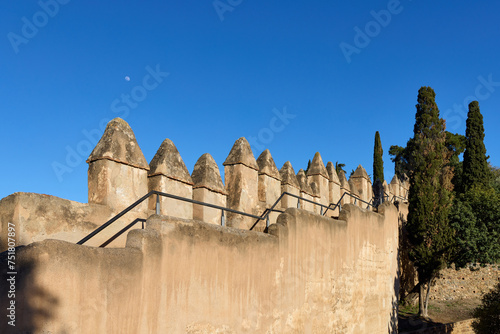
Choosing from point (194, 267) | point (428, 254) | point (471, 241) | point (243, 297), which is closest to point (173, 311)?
point (194, 267)

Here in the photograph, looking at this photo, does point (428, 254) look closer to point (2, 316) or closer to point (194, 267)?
point (194, 267)

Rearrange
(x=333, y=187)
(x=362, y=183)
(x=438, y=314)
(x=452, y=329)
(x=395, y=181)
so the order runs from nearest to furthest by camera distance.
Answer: (x=333, y=187), (x=452, y=329), (x=438, y=314), (x=362, y=183), (x=395, y=181)

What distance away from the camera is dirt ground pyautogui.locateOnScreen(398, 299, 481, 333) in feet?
54.6

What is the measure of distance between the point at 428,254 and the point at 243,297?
39.9 feet

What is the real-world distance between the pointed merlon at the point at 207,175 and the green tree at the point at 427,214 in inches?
435

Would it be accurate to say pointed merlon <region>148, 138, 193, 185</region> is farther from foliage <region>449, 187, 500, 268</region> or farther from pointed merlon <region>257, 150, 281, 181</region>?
foliage <region>449, 187, 500, 268</region>

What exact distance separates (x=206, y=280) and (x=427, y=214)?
1325 centimetres

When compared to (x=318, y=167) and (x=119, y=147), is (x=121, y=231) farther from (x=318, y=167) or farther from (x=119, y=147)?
(x=318, y=167)

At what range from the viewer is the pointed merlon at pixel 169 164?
7.50 meters

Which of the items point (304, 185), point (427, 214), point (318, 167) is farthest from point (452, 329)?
point (304, 185)

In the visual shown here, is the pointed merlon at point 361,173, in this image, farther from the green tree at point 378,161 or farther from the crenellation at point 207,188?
the green tree at point 378,161

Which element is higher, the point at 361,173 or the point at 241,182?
the point at 361,173

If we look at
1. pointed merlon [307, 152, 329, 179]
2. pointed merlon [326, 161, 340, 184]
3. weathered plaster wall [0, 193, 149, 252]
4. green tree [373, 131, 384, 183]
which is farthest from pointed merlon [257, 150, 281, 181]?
green tree [373, 131, 384, 183]

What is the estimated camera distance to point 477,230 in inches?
722
